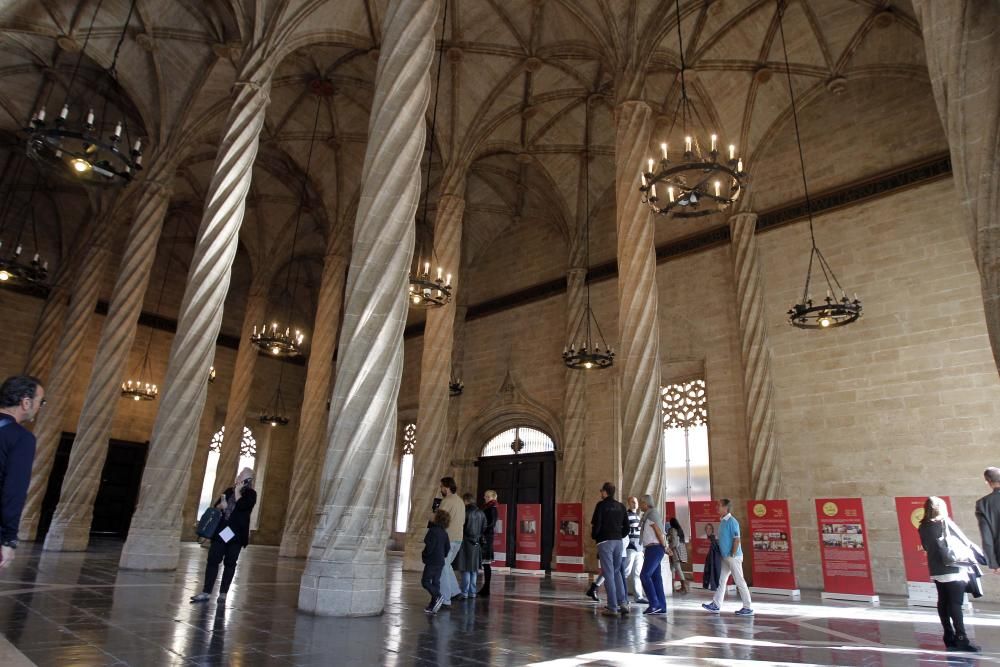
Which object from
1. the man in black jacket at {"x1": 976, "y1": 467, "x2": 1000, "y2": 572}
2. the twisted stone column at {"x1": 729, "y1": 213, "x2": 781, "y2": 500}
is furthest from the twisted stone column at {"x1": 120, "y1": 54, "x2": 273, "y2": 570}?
the twisted stone column at {"x1": 729, "y1": 213, "x2": 781, "y2": 500}

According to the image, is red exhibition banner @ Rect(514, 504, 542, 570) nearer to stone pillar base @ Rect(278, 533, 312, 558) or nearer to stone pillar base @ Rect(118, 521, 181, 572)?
stone pillar base @ Rect(278, 533, 312, 558)

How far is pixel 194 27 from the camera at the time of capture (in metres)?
13.7

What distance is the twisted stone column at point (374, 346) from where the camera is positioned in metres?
6.06

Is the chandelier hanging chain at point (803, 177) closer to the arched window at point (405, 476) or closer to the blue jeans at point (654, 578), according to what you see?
the blue jeans at point (654, 578)

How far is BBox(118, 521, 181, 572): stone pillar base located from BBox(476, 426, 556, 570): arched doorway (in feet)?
31.2

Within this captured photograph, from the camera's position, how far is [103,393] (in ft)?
41.9

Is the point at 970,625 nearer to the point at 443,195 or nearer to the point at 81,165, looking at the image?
the point at 443,195

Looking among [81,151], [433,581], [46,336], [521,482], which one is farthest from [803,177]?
[46,336]

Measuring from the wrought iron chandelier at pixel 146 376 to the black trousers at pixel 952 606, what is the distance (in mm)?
20761

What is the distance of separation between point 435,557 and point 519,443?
485 inches

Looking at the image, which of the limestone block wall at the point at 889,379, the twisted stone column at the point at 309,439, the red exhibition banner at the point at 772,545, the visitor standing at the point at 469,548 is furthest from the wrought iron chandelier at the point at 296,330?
the limestone block wall at the point at 889,379

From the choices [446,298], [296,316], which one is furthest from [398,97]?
[296,316]

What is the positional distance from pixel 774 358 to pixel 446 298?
294 inches

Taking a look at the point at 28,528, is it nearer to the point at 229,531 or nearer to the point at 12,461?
the point at 229,531
